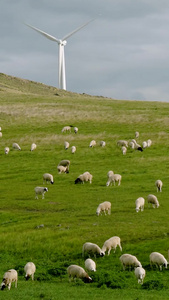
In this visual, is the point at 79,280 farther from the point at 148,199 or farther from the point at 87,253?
the point at 148,199

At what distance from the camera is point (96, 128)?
238 ft

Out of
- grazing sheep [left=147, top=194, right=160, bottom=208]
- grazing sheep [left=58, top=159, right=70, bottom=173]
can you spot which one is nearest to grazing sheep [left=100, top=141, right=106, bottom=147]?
grazing sheep [left=58, top=159, right=70, bottom=173]

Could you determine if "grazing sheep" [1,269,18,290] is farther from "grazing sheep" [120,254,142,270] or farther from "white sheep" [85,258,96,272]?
"grazing sheep" [120,254,142,270]

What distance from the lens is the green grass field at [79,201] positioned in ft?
78.9

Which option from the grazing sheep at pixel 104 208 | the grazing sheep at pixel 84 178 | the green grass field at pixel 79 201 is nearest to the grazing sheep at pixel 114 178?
the green grass field at pixel 79 201

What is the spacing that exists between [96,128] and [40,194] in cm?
3011

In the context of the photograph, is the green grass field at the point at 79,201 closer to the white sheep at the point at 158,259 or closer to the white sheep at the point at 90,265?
the white sheep at the point at 158,259

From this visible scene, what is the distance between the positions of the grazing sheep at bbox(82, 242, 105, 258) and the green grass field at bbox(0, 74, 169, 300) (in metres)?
0.38

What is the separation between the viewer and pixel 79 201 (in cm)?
4056

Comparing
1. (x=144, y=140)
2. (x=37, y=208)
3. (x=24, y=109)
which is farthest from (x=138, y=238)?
(x=24, y=109)

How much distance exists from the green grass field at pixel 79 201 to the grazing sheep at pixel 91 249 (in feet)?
1.25

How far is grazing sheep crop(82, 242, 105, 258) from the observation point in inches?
1083

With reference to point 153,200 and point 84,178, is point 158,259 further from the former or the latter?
point 84,178

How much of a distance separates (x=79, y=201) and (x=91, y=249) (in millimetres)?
12945
